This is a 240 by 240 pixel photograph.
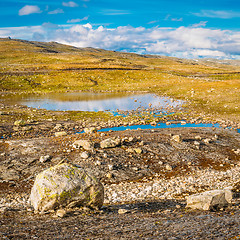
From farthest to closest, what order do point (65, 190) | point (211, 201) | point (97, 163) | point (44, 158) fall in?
1. point (44, 158)
2. point (97, 163)
3. point (211, 201)
4. point (65, 190)

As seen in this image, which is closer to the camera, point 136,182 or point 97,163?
point 136,182

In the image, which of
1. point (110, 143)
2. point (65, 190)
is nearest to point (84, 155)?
point (110, 143)

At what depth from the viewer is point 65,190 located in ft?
52.7

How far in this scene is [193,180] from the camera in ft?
84.7

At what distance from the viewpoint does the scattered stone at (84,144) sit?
29.7 m

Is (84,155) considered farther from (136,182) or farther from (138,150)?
(136,182)

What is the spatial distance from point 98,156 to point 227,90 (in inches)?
2665

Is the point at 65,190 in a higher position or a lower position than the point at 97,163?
higher

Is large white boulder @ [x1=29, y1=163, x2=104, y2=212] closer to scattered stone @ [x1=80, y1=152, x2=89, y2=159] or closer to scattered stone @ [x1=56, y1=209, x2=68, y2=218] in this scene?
scattered stone @ [x1=56, y1=209, x2=68, y2=218]

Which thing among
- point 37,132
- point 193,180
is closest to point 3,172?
point 37,132

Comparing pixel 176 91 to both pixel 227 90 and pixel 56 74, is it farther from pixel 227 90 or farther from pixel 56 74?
pixel 56 74

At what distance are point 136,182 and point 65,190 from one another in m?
10.9

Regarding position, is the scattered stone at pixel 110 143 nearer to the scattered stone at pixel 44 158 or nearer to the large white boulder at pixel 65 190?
the scattered stone at pixel 44 158

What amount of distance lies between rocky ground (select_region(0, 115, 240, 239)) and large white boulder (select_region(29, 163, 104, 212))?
68cm
